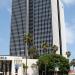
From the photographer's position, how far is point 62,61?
473ft

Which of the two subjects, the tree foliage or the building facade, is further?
the tree foliage

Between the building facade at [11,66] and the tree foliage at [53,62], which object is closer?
the building facade at [11,66]

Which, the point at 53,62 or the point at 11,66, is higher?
the point at 53,62

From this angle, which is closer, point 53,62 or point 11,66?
point 11,66

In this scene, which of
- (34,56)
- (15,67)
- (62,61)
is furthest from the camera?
(34,56)

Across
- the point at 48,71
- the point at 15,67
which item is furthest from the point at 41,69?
the point at 15,67

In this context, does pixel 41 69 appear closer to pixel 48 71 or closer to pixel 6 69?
pixel 48 71

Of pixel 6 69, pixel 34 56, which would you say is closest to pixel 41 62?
pixel 6 69

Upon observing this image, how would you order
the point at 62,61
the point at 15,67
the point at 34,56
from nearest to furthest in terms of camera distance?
the point at 15,67
the point at 62,61
the point at 34,56

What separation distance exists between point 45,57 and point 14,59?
51.5ft

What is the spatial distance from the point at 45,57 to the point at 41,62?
4.75 meters

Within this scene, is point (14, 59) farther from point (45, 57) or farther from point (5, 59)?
point (45, 57)

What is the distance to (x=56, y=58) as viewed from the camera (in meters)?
145

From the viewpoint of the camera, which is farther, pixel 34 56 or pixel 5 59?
pixel 34 56
